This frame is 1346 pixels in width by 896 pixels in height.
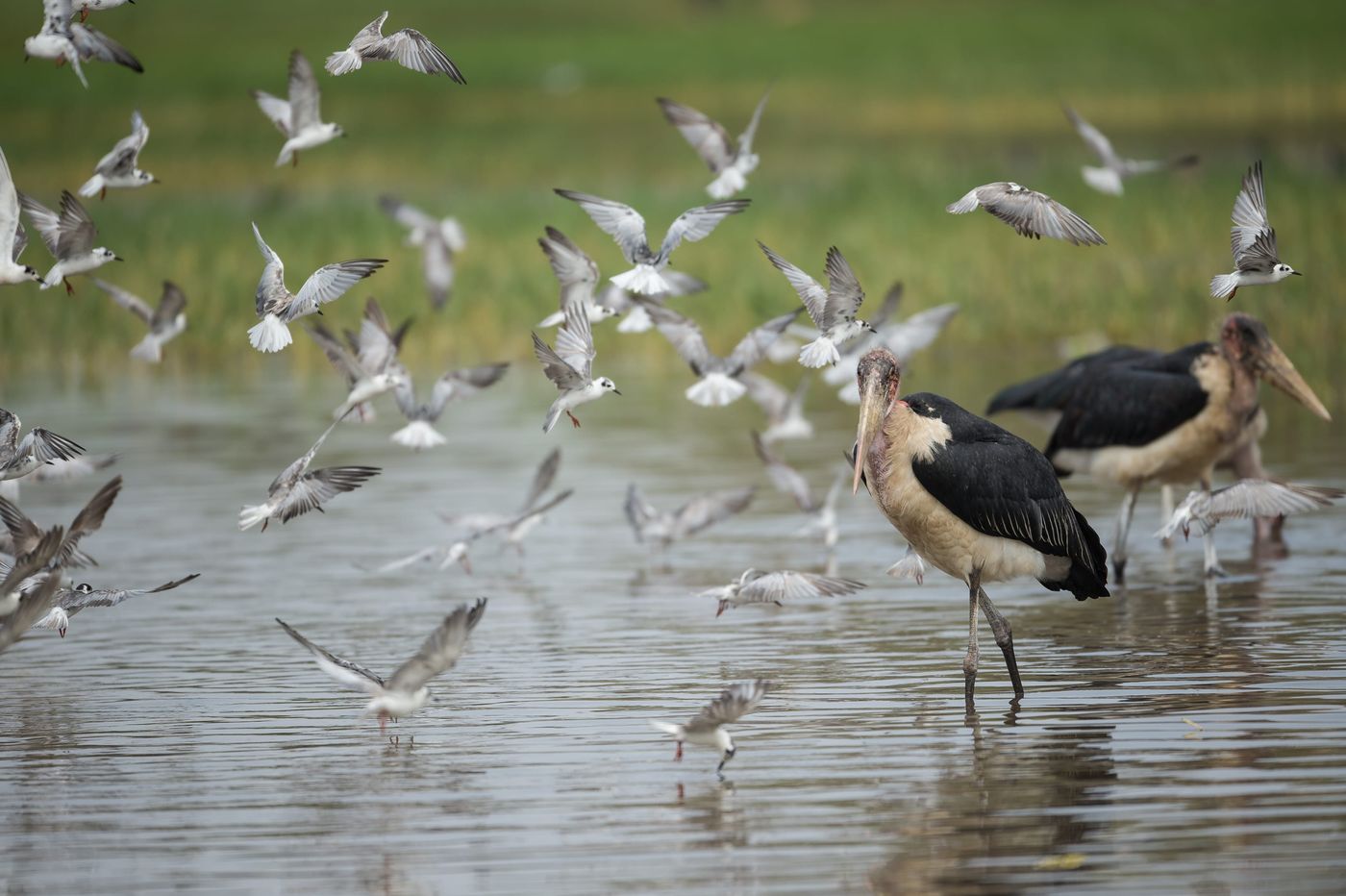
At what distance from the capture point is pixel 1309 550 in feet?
43.4

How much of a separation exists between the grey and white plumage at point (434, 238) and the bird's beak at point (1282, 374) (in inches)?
216

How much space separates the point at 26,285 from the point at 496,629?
1756 cm

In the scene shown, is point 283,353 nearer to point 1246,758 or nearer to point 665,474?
point 665,474

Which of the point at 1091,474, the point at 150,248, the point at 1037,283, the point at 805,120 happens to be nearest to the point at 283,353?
the point at 150,248

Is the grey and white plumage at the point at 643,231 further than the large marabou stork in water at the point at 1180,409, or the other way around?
the large marabou stork in water at the point at 1180,409

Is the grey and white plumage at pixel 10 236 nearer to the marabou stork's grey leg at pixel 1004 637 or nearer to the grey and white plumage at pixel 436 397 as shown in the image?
the grey and white plumage at pixel 436 397

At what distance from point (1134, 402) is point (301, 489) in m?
5.14

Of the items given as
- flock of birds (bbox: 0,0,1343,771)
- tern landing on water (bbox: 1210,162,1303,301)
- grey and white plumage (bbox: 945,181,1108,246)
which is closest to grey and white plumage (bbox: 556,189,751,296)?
flock of birds (bbox: 0,0,1343,771)

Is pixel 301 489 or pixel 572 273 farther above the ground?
pixel 572 273

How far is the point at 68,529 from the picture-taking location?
31.3ft

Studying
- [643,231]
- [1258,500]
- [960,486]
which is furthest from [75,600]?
[1258,500]

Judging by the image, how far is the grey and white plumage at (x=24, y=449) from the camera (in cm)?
967

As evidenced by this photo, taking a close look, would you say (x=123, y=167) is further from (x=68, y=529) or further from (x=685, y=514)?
(x=685, y=514)

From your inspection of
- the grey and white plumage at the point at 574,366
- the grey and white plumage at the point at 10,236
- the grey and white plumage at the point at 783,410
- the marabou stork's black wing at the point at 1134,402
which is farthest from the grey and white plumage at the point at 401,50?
the grey and white plumage at the point at 783,410
